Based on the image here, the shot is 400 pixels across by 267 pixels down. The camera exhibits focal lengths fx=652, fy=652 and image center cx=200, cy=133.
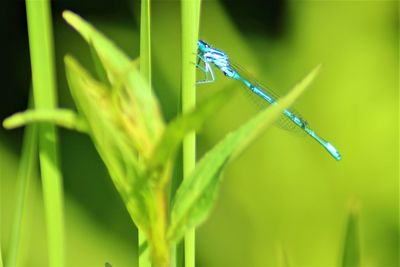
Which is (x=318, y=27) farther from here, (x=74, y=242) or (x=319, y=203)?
(x=74, y=242)

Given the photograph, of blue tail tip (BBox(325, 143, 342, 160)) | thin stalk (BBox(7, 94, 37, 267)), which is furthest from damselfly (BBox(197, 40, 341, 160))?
thin stalk (BBox(7, 94, 37, 267))

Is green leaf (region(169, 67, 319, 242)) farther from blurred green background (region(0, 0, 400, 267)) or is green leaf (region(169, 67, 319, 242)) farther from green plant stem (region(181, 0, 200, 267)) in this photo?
blurred green background (region(0, 0, 400, 267))

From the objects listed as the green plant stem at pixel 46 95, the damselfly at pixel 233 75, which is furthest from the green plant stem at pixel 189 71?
the damselfly at pixel 233 75

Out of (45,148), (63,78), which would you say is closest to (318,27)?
(63,78)

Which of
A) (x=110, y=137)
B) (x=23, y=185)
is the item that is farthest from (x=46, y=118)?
(x=23, y=185)

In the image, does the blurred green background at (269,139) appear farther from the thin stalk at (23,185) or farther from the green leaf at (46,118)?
the green leaf at (46,118)

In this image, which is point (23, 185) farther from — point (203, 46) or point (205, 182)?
point (203, 46)

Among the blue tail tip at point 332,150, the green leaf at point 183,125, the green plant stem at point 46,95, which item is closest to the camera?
the green leaf at point 183,125
